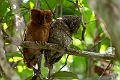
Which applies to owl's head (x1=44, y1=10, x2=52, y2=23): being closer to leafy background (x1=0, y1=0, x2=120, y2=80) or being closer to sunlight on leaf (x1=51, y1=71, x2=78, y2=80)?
leafy background (x1=0, y1=0, x2=120, y2=80)

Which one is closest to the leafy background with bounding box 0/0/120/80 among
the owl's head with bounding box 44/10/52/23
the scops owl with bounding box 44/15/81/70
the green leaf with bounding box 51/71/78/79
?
the green leaf with bounding box 51/71/78/79

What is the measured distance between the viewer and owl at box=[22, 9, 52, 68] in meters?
2.82

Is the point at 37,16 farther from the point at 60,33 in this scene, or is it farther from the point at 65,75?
the point at 65,75

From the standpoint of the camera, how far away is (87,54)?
246cm

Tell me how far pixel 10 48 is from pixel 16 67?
1.14 ft

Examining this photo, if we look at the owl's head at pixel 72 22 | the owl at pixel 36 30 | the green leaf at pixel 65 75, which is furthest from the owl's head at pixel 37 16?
the green leaf at pixel 65 75

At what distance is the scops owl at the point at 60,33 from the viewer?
9.78 ft

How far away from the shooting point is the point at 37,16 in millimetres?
2838

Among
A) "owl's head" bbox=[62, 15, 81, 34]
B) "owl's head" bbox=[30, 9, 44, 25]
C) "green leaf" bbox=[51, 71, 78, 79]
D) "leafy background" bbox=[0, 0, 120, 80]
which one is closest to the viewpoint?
"owl's head" bbox=[30, 9, 44, 25]

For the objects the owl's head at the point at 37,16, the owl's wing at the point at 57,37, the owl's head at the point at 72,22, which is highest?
the owl's head at the point at 37,16

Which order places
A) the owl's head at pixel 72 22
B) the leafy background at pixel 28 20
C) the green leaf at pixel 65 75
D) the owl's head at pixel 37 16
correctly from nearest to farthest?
the owl's head at pixel 37 16 → the green leaf at pixel 65 75 → the owl's head at pixel 72 22 → the leafy background at pixel 28 20

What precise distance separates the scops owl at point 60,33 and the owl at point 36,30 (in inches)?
4.4

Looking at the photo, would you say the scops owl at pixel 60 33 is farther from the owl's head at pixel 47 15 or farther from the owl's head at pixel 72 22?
the owl's head at pixel 47 15

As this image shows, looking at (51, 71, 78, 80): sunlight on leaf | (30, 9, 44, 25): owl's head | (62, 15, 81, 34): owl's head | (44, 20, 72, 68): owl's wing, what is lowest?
(51, 71, 78, 80): sunlight on leaf
